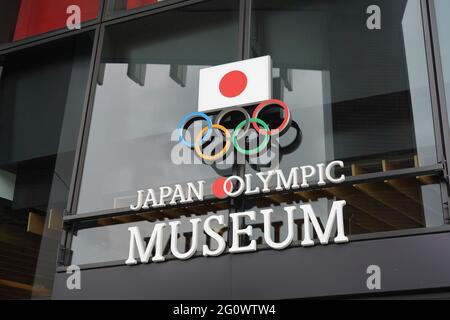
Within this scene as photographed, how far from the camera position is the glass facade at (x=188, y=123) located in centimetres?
561

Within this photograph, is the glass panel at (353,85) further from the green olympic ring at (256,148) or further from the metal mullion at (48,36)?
the metal mullion at (48,36)

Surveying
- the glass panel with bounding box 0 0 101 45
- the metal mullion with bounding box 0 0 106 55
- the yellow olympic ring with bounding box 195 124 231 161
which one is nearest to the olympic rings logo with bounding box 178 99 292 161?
the yellow olympic ring with bounding box 195 124 231 161

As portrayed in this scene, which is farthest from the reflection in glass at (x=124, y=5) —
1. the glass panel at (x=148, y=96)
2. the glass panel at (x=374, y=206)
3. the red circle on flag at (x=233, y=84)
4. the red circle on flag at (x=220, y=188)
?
the glass panel at (x=374, y=206)

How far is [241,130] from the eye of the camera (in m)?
6.30

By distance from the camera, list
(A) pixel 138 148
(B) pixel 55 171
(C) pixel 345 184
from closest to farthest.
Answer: (C) pixel 345 184 < (A) pixel 138 148 < (B) pixel 55 171

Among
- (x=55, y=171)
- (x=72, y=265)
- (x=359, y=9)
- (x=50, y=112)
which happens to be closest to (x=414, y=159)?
(x=359, y=9)

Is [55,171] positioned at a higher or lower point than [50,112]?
lower

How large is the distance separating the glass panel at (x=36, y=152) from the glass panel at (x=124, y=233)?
629 millimetres

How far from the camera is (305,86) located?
250 inches

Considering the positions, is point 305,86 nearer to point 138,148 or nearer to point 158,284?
point 138,148

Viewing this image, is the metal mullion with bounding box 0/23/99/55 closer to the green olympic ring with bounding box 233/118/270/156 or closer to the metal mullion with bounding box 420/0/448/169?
the green olympic ring with bounding box 233/118/270/156

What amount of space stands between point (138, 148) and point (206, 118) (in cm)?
90

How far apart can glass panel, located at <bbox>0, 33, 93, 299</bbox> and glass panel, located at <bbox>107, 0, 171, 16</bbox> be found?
471 millimetres
